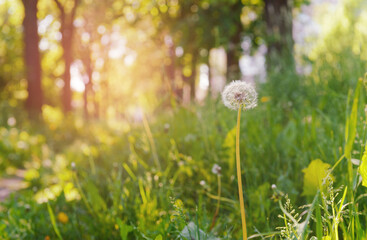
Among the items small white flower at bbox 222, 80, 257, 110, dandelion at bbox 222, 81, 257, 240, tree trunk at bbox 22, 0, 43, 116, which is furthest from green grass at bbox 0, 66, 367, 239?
tree trunk at bbox 22, 0, 43, 116

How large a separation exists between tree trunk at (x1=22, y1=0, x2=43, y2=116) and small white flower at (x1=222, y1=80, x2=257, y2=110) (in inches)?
365

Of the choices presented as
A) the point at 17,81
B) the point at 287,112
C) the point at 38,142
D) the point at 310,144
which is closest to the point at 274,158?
the point at 310,144

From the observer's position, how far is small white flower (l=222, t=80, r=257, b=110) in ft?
2.80

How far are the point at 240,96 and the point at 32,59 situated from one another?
9645 millimetres

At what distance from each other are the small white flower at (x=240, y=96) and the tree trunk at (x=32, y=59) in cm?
928

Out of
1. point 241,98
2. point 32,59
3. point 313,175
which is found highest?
point 32,59

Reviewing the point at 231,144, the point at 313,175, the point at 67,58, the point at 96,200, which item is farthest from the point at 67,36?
the point at 313,175

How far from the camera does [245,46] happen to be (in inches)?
348

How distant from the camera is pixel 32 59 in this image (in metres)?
9.21

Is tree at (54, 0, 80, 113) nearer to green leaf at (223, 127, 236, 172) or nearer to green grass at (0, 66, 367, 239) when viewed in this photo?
green grass at (0, 66, 367, 239)

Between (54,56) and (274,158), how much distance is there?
83.6ft

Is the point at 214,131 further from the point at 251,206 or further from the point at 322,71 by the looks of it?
the point at 322,71

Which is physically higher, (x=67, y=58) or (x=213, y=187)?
(x=67, y=58)

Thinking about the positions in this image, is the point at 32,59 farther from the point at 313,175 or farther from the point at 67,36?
the point at 313,175
